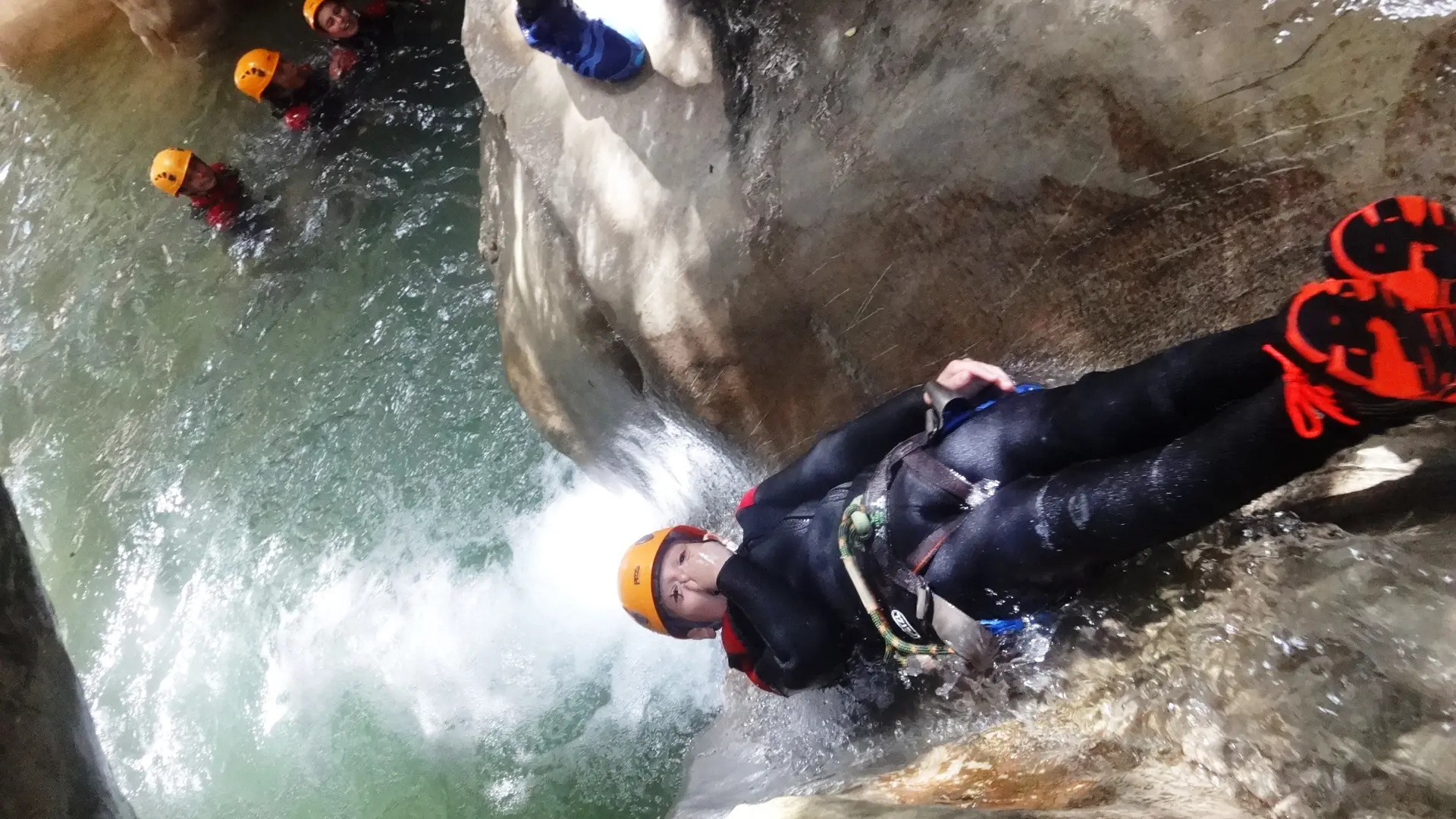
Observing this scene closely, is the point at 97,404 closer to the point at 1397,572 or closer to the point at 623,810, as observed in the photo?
the point at 623,810

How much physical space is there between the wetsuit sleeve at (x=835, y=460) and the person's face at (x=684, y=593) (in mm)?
225

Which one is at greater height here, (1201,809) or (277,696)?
(277,696)

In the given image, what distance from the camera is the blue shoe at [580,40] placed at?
2.68 meters

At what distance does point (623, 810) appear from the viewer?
143 inches

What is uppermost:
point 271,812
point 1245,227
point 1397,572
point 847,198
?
point 847,198

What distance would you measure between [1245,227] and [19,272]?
914cm

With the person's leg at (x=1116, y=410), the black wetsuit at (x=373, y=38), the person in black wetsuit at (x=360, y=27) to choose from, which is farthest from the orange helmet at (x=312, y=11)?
the person's leg at (x=1116, y=410)

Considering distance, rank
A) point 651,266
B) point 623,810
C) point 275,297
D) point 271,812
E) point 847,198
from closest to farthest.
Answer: point 847,198 → point 651,266 → point 623,810 → point 271,812 → point 275,297

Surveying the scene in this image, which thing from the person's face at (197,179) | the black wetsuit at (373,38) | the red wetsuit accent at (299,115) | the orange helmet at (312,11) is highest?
the orange helmet at (312,11)

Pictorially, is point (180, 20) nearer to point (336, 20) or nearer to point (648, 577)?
point (336, 20)

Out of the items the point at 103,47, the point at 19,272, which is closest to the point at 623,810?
the point at 19,272

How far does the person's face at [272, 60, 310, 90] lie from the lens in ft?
19.2

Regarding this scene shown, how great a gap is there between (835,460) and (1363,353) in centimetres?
144

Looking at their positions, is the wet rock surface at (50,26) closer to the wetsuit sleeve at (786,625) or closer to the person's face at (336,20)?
the person's face at (336,20)
